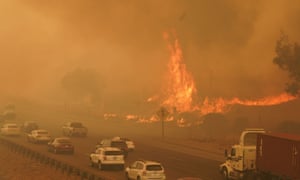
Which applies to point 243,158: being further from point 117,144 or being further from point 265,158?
point 117,144

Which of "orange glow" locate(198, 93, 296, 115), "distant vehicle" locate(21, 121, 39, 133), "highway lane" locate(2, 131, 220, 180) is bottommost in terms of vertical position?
"highway lane" locate(2, 131, 220, 180)

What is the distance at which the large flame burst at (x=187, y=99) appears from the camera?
99562 mm

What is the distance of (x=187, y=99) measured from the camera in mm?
101125

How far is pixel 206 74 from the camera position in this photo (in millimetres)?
119875

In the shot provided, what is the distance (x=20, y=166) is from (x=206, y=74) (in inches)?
3262

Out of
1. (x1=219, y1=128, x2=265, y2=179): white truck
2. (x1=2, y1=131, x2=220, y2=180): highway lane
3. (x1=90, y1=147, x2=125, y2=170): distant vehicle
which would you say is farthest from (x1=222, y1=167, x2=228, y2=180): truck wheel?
(x1=90, y1=147, x2=125, y2=170): distant vehicle

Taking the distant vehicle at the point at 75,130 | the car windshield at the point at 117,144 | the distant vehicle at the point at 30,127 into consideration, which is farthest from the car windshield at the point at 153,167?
the distant vehicle at the point at 30,127

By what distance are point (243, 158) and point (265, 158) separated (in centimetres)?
261

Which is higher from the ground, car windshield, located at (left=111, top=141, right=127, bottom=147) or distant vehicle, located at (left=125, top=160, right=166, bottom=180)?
car windshield, located at (left=111, top=141, right=127, bottom=147)

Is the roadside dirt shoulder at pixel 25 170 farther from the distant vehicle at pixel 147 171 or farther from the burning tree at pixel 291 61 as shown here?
the burning tree at pixel 291 61

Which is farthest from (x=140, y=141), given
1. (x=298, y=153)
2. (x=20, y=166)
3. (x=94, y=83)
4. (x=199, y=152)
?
(x=94, y=83)

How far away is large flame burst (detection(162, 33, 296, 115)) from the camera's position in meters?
99.6

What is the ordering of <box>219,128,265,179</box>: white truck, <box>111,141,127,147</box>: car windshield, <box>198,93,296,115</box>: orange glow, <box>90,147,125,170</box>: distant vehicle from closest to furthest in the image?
1. <box>219,128,265,179</box>: white truck
2. <box>90,147,125,170</box>: distant vehicle
3. <box>111,141,127,147</box>: car windshield
4. <box>198,93,296,115</box>: orange glow

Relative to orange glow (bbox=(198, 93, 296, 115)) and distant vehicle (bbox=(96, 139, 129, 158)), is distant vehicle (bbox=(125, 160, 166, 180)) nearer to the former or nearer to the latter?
distant vehicle (bbox=(96, 139, 129, 158))
